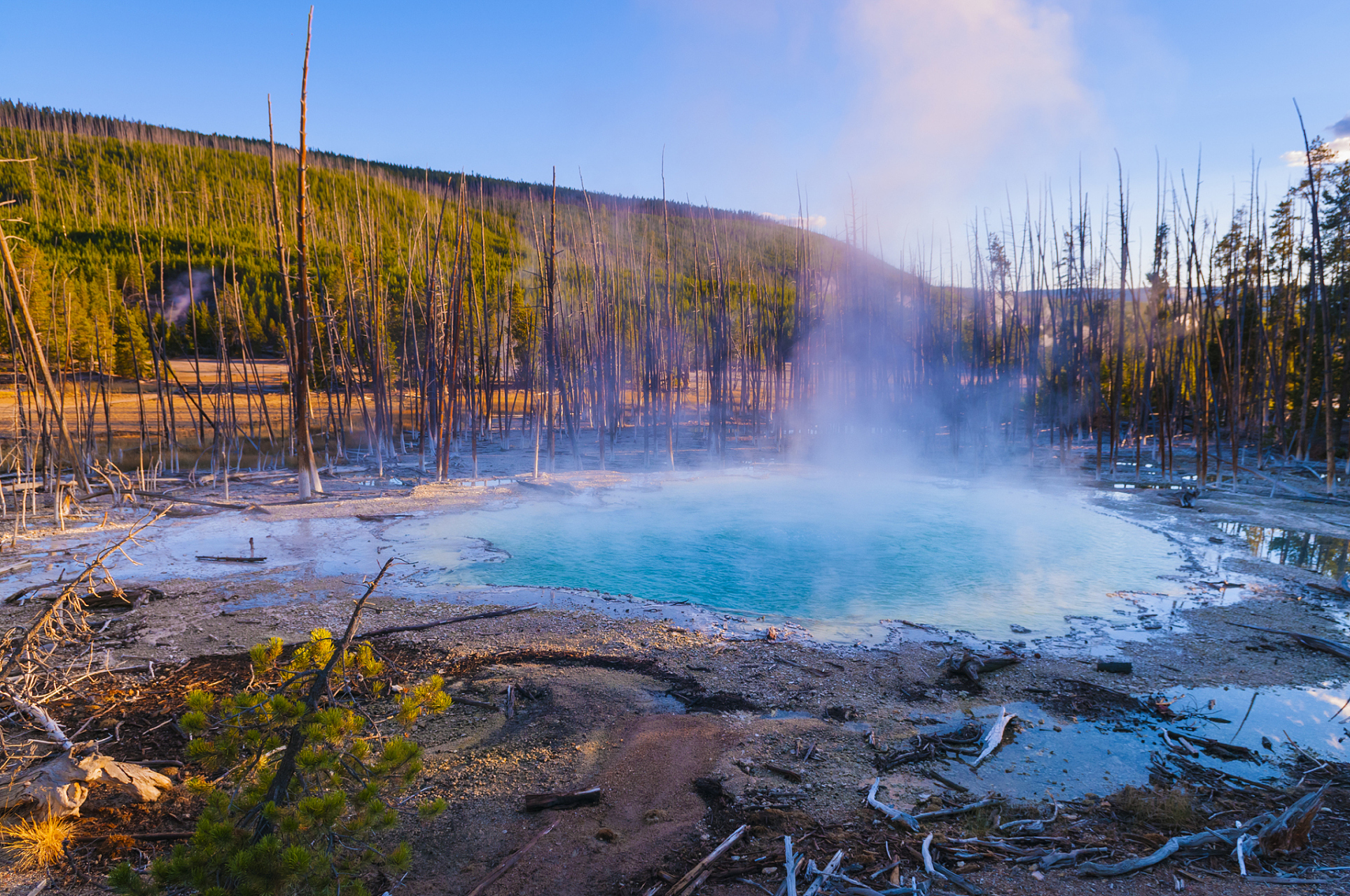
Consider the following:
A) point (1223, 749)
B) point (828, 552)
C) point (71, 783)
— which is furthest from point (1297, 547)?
point (71, 783)

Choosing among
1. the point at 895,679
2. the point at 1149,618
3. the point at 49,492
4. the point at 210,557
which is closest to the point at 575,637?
the point at 895,679

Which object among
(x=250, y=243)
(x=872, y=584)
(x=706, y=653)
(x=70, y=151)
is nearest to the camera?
(x=706, y=653)

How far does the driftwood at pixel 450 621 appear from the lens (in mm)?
4551

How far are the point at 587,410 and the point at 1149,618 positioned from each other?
16.1 m

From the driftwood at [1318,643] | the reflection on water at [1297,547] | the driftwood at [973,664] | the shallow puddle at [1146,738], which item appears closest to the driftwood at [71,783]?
the shallow puddle at [1146,738]

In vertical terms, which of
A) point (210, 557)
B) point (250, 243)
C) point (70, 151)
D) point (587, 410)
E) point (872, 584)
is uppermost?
point (70, 151)

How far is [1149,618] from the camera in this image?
539 cm

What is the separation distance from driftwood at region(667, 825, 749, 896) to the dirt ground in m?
0.04

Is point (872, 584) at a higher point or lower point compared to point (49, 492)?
lower

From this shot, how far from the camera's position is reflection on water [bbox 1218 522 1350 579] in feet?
22.4

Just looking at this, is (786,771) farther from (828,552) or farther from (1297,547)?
(1297,547)

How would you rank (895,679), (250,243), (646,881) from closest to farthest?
1. (646,881)
2. (895,679)
3. (250,243)

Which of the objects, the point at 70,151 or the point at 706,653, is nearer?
the point at 706,653

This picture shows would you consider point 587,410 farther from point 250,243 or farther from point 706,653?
point 250,243
